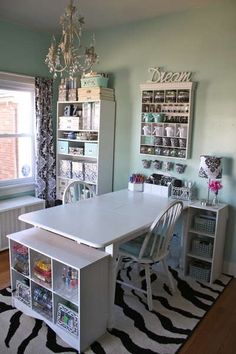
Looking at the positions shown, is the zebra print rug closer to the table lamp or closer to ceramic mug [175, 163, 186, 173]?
the table lamp

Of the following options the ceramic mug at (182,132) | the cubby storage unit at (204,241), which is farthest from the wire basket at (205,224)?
the ceramic mug at (182,132)

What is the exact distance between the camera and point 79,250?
2129mm

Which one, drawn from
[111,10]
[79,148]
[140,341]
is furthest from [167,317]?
[111,10]

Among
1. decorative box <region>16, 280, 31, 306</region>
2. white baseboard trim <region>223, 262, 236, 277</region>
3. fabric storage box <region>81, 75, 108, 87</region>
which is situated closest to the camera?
decorative box <region>16, 280, 31, 306</region>

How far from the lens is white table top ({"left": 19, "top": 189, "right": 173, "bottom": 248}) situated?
2059mm

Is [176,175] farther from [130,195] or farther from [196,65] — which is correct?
[196,65]

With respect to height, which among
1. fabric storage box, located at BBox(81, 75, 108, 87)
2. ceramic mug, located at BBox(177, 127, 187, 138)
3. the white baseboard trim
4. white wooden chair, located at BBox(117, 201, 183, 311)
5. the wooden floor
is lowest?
the wooden floor

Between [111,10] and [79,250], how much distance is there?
239cm

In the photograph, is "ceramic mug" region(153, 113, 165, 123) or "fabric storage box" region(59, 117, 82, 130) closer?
"ceramic mug" region(153, 113, 165, 123)

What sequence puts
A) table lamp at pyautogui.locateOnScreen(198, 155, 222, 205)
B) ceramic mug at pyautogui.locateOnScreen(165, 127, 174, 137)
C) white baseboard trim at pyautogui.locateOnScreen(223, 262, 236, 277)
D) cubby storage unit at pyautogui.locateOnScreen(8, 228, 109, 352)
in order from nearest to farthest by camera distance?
cubby storage unit at pyautogui.locateOnScreen(8, 228, 109, 352)
table lamp at pyautogui.locateOnScreen(198, 155, 222, 205)
white baseboard trim at pyautogui.locateOnScreen(223, 262, 236, 277)
ceramic mug at pyautogui.locateOnScreen(165, 127, 174, 137)

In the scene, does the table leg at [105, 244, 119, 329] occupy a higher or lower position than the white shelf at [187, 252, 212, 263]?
higher

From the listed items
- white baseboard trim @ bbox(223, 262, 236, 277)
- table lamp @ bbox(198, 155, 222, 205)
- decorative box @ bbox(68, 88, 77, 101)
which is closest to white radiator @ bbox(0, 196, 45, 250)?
decorative box @ bbox(68, 88, 77, 101)

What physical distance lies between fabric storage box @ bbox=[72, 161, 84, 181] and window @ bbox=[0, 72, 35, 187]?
636mm

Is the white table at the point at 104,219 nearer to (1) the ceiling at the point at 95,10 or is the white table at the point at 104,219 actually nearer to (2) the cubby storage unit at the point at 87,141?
(2) the cubby storage unit at the point at 87,141
